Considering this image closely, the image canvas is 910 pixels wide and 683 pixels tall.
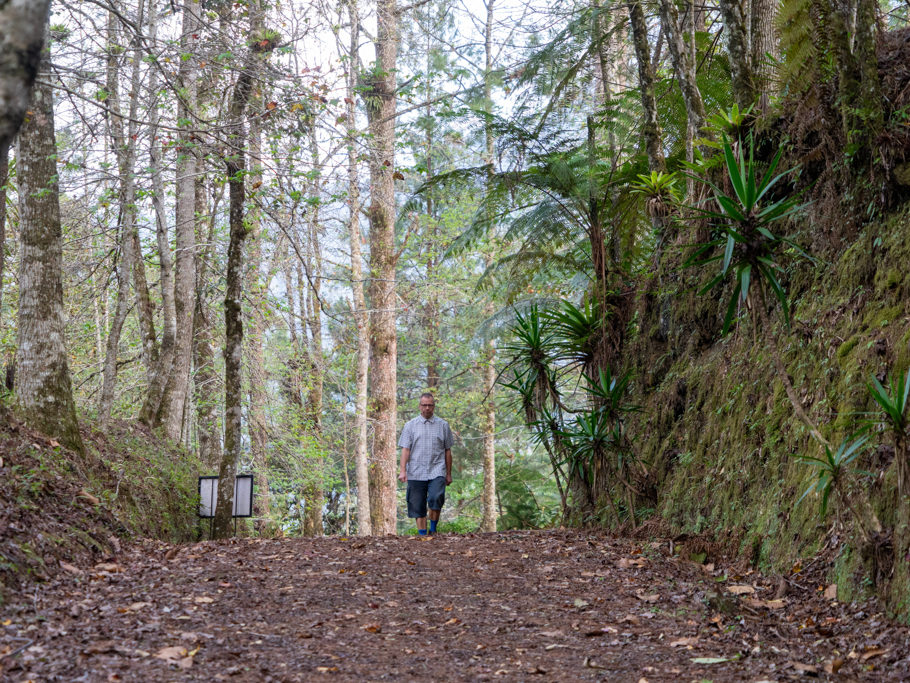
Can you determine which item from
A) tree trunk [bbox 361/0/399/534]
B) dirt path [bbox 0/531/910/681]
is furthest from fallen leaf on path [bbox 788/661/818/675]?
tree trunk [bbox 361/0/399/534]

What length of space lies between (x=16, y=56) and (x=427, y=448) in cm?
675

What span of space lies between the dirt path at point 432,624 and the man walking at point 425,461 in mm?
2547

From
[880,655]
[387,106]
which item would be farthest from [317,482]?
[880,655]

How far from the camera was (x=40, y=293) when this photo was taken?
22.3 feet

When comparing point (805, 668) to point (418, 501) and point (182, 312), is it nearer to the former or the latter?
point (418, 501)

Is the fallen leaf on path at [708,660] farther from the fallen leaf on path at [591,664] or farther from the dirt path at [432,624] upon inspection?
the fallen leaf on path at [591,664]

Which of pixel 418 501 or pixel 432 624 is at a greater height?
pixel 418 501

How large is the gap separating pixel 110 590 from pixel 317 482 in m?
10.2

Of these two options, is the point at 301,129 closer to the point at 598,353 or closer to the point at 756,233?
the point at 598,353

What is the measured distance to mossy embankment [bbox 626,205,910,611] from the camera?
14.6 ft

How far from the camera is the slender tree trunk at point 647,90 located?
838cm

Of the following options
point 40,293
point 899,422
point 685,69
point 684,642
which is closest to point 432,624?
point 684,642

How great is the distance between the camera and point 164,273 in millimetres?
11555

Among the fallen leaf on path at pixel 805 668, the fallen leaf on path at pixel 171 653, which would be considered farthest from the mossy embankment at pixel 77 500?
the fallen leaf on path at pixel 805 668
